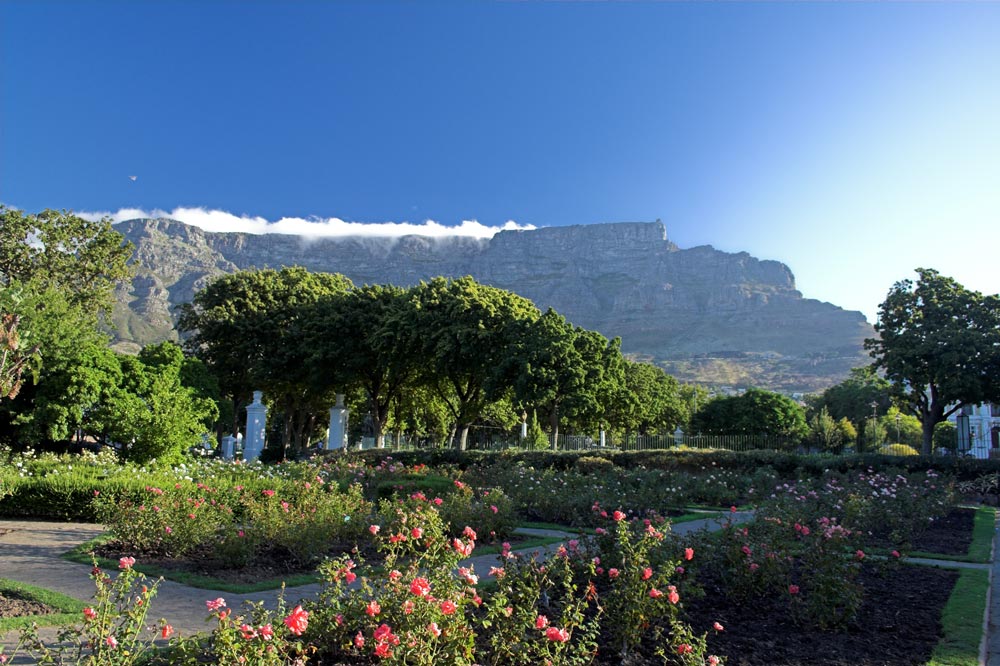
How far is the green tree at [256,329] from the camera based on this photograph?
30.9 metres

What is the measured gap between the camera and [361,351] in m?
30.0

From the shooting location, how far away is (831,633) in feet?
16.6

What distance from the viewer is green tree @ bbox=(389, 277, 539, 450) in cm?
2728

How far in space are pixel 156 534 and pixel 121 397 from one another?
10612 millimetres

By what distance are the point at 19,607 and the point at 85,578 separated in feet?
5.09

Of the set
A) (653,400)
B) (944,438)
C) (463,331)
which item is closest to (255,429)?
(463,331)

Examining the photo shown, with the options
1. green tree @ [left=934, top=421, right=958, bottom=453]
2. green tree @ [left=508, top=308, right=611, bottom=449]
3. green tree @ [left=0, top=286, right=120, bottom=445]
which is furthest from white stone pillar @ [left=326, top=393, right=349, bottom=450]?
green tree @ [left=934, top=421, right=958, bottom=453]

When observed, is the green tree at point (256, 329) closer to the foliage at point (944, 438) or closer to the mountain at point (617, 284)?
the foliage at point (944, 438)

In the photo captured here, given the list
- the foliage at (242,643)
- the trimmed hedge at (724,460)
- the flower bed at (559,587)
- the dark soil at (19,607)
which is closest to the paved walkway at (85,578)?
the flower bed at (559,587)

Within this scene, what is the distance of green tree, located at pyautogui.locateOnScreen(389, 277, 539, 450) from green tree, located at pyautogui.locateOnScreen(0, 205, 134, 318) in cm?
1174

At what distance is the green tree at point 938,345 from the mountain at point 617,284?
83325 millimetres

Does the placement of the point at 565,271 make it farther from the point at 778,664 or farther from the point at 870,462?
the point at 778,664

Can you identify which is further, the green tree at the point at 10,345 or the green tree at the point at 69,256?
the green tree at the point at 69,256

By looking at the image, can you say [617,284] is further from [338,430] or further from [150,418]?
[150,418]
